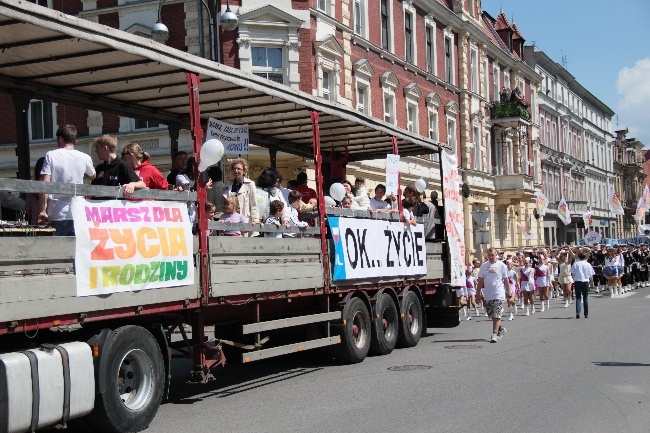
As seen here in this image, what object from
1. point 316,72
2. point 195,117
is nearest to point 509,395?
point 195,117

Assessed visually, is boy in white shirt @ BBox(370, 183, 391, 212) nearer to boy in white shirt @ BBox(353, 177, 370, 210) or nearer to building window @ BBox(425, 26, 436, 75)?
boy in white shirt @ BBox(353, 177, 370, 210)

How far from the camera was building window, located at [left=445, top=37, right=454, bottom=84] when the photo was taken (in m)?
41.9

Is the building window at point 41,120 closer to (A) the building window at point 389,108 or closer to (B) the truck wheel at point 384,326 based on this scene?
(A) the building window at point 389,108

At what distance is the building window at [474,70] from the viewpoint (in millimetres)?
44875

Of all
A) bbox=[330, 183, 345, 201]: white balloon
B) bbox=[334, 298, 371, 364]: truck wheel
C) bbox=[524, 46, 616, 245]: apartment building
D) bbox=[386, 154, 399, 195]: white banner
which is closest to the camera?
bbox=[334, 298, 371, 364]: truck wheel

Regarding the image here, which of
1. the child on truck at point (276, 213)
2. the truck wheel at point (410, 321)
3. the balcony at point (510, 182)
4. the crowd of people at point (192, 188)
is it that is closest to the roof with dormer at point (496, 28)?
the balcony at point (510, 182)

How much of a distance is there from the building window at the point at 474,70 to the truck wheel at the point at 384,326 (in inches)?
1271

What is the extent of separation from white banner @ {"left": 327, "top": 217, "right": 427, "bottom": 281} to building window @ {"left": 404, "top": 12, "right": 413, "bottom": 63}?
22436mm

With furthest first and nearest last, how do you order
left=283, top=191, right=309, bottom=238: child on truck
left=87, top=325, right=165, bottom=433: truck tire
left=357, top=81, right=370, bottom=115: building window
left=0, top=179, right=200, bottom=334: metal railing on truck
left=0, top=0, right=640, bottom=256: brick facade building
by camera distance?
left=357, top=81, right=370, bottom=115: building window, left=0, top=0, right=640, bottom=256: brick facade building, left=283, top=191, right=309, bottom=238: child on truck, left=87, top=325, right=165, bottom=433: truck tire, left=0, top=179, right=200, bottom=334: metal railing on truck

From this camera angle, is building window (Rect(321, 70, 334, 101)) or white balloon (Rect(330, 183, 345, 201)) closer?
white balloon (Rect(330, 183, 345, 201))

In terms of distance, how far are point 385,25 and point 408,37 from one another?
2726 mm

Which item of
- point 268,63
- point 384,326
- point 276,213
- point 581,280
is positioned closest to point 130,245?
point 276,213

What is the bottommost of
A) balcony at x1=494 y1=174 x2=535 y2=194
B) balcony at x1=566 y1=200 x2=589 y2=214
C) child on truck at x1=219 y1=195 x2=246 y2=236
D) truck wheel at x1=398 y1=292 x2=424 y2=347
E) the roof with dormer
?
truck wheel at x1=398 y1=292 x2=424 y2=347

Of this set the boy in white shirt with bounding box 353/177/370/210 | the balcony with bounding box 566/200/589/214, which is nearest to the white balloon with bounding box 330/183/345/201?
the boy in white shirt with bounding box 353/177/370/210
